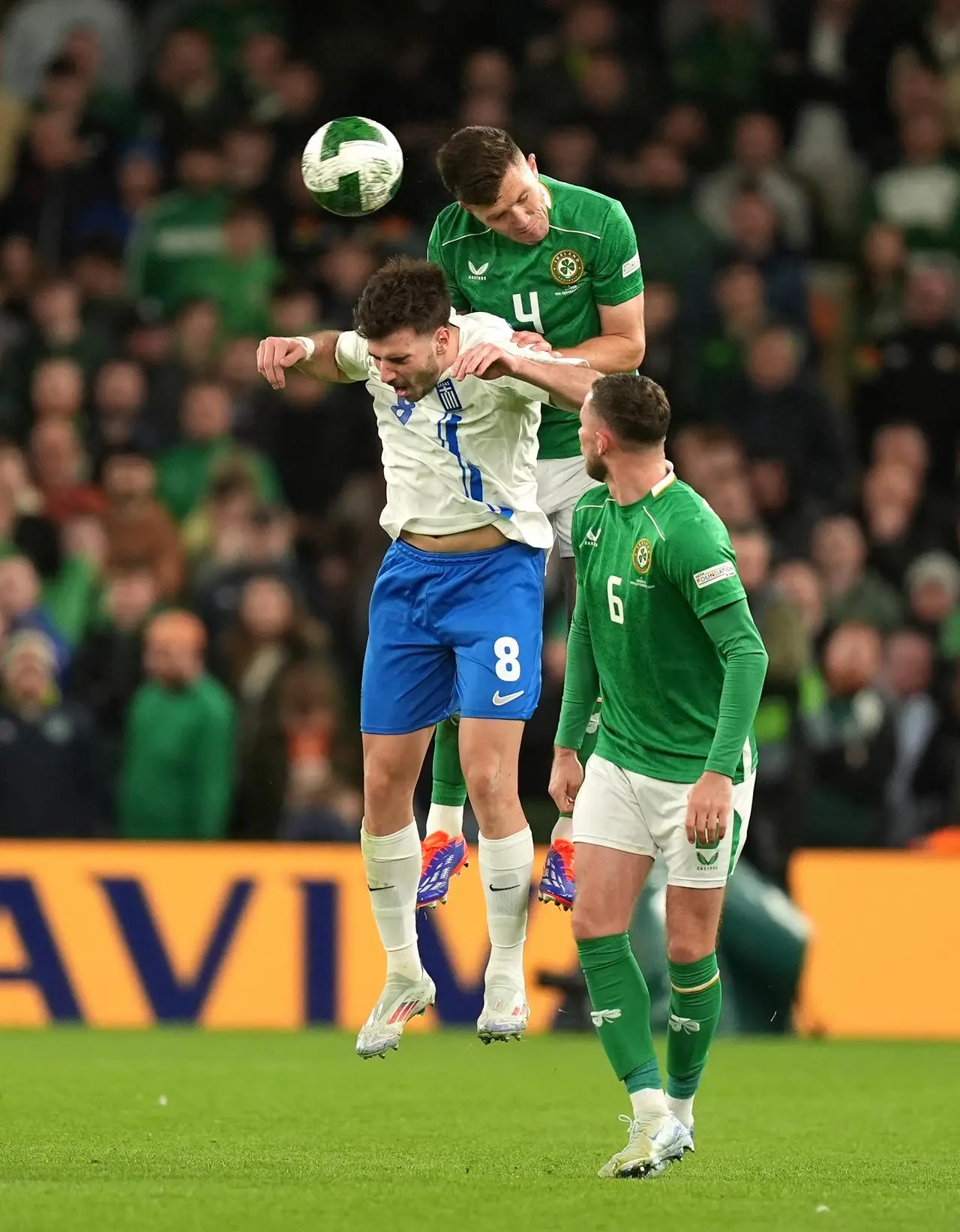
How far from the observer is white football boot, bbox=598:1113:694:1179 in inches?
307

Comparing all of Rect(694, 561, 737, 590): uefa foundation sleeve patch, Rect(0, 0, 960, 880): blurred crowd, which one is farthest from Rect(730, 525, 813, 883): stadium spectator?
Rect(694, 561, 737, 590): uefa foundation sleeve patch

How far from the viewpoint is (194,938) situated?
44.9ft

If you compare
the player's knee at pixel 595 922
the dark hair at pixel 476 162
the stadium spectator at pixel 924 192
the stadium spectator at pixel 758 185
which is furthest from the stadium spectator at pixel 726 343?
the player's knee at pixel 595 922

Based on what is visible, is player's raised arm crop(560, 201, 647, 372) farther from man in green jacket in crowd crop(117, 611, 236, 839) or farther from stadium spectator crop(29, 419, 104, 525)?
stadium spectator crop(29, 419, 104, 525)

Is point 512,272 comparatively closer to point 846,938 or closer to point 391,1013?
point 391,1013

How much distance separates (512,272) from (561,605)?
558cm

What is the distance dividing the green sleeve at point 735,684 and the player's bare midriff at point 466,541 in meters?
1.17

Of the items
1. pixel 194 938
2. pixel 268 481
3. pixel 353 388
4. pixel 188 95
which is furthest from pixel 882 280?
pixel 194 938

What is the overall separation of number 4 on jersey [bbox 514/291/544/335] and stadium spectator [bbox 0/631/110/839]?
583cm

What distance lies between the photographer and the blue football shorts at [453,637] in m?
8.45

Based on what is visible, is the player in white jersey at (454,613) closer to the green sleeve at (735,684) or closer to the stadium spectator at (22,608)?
the green sleeve at (735,684)

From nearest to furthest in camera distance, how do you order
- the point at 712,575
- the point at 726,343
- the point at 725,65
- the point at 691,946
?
the point at 712,575, the point at 691,946, the point at 726,343, the point at 725,65

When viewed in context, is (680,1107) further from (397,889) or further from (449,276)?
(449,276)

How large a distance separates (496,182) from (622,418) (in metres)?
1.03
